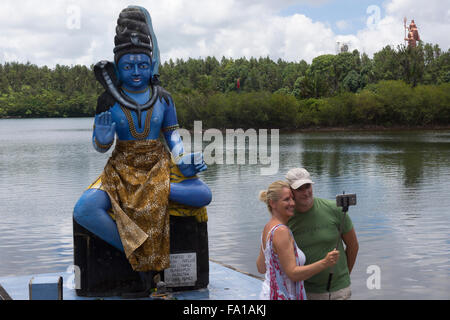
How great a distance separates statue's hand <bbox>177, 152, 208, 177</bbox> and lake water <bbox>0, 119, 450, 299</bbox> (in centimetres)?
300

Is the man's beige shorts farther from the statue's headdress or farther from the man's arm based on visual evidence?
the statue's headdress

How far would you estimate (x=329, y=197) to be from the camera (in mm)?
15812

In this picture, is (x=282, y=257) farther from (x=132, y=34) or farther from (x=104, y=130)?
(x=132, y=34)

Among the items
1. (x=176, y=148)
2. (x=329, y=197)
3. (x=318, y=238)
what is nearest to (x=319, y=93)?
(x=329, y=197)

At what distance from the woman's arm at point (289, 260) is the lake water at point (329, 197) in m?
4.35

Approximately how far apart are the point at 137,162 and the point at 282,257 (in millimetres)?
2984

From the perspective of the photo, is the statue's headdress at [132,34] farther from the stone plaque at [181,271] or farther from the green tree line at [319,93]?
the green tree line at [319,93]

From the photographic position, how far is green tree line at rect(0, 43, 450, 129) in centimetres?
6100

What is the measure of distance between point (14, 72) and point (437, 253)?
141 meters

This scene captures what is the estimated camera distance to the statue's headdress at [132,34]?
643 cm

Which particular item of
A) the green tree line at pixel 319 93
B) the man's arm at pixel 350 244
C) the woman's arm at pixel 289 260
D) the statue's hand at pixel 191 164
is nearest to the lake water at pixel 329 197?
the statue's hand at pixel 191 164

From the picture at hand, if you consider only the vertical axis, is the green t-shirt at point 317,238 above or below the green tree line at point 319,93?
below
